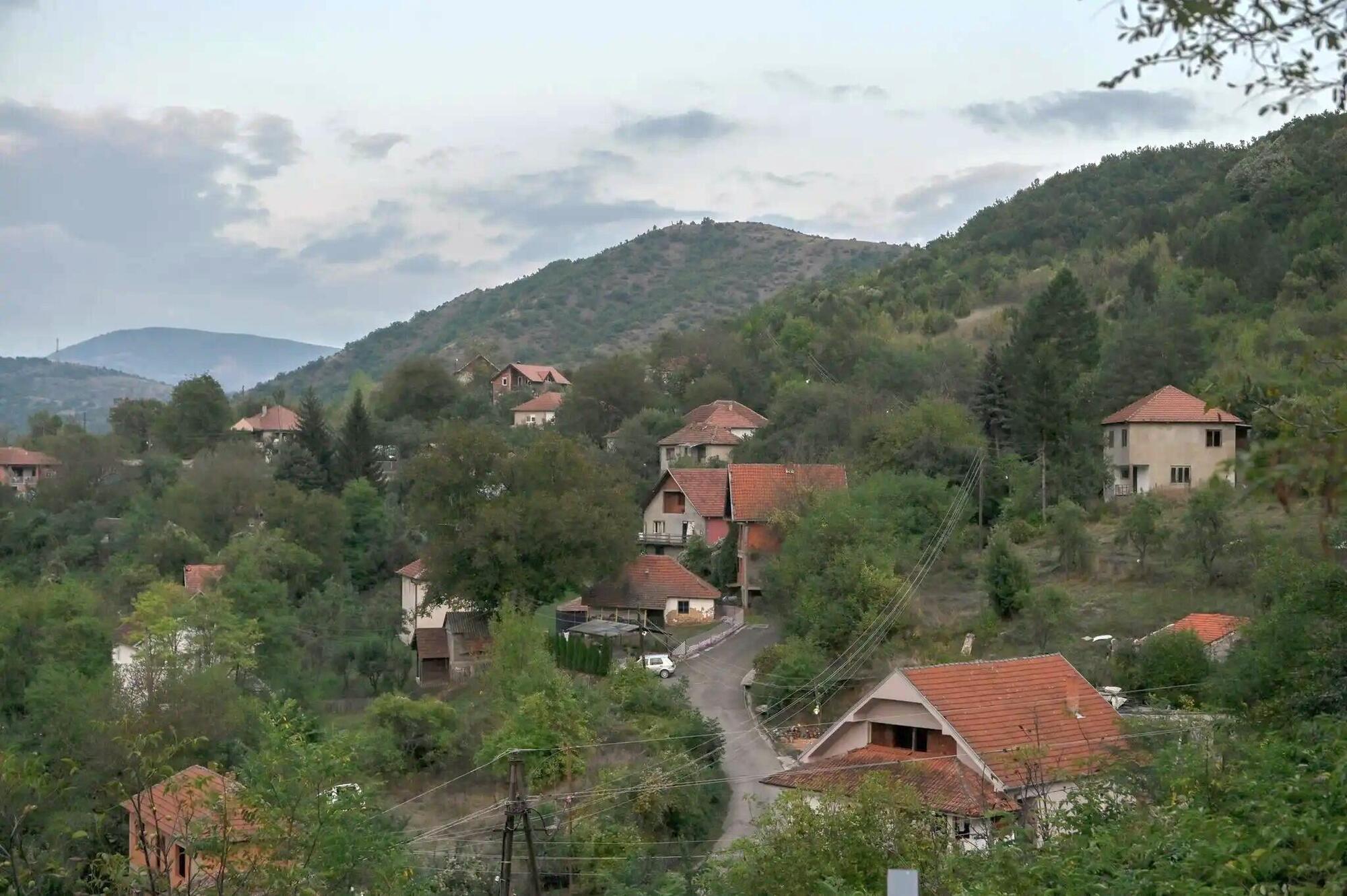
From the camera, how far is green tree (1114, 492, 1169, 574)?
26.5 m

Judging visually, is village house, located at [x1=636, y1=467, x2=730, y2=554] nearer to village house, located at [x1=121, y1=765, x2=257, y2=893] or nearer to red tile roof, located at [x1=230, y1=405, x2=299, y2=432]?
village house, located at [x1=121, y1=765, x2=257, y2=893]

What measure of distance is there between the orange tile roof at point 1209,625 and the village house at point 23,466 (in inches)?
1883

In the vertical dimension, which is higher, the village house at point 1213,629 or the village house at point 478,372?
the village house at point 478,372

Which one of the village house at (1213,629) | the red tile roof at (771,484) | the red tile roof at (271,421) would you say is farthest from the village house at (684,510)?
the red tile roof at (271,421)

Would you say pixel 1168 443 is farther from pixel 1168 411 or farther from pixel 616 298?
pixel 616 298

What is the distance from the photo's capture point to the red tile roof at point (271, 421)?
2496 inches

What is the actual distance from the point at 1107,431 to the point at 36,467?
4719cm

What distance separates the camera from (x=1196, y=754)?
34.5 feet

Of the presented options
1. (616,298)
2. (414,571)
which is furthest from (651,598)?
(616,298)

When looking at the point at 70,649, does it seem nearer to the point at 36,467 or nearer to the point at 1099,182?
the point at 36,467

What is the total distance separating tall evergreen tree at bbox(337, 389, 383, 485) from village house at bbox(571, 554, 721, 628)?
19.5 m

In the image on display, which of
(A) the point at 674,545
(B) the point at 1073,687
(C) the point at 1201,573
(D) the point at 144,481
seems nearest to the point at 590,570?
(A) the point at 674,545

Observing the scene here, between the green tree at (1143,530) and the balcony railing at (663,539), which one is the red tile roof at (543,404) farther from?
the green tree at (1143,530)

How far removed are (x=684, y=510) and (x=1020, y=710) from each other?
22.2m
